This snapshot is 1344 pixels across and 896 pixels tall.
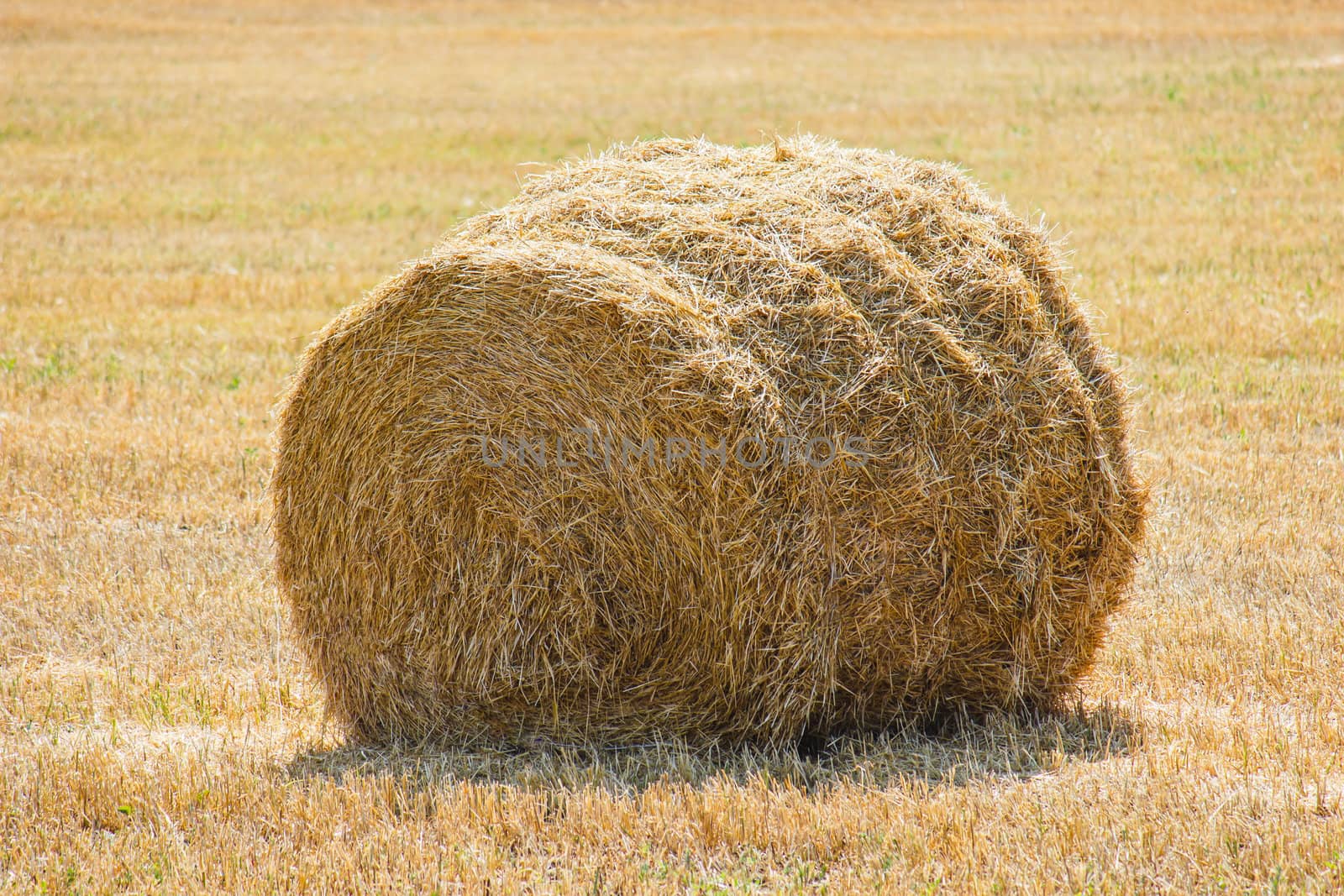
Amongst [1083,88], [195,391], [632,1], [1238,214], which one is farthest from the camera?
[632,1]

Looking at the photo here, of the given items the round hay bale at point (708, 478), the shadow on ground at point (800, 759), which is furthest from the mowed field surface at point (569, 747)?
the round hay bale at point (708, 478)

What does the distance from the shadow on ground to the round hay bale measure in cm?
8

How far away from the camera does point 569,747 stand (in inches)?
185

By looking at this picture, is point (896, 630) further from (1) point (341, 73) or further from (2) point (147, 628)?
(1) point (341, 73)

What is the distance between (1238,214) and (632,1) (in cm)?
2740

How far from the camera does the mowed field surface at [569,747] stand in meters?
4.00

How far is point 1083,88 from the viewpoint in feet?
71.3

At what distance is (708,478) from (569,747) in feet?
3.61

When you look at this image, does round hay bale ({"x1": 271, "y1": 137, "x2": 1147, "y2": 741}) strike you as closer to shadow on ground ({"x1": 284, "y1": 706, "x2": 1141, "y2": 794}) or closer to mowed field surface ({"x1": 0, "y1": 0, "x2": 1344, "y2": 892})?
shadow on ground ({"x1": 284, "y1": 706, "x2": 1141, "y2": 794})

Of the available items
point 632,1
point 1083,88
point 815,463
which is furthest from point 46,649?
point 632,1

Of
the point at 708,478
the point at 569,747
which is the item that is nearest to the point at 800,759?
the point at 569,747

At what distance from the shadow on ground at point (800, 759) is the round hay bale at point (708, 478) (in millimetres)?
84

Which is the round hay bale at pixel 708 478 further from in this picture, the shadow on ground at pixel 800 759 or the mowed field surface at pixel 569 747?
the mowed field surface at pixel 569 747

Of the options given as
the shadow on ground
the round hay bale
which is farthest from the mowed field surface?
the round hay bale
